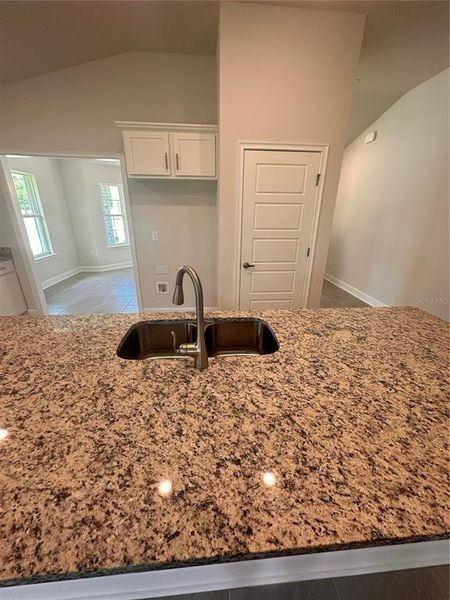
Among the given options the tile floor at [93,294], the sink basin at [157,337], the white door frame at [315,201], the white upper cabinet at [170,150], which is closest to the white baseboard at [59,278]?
the tile floor at [93,294]

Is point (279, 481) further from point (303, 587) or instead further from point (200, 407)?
point (303, 587)

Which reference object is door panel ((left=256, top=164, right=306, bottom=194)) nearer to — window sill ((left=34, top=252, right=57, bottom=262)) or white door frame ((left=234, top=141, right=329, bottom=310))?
white door frame ((left=234, top=141, right=329, bottom=310))

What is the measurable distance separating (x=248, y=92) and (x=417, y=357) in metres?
2.45

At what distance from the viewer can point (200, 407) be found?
2.25 ft

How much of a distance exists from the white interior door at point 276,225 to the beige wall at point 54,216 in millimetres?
4534

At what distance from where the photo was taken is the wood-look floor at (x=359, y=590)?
1010mm

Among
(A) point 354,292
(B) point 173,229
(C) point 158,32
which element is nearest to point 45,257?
(B) point 173,229

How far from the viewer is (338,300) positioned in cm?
435

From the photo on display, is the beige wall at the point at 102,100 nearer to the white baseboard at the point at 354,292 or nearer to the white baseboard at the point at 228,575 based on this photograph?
the white baseboard at the point at 228,575

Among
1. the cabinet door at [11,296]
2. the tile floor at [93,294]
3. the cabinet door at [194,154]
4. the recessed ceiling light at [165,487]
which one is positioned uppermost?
the cabinet door at [194,154]

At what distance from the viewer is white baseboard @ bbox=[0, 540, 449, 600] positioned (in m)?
0.57

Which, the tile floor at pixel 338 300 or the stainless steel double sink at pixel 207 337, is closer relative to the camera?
the stainless steel double sink at pixel 207 337

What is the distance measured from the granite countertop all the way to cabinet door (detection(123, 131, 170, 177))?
241 cm

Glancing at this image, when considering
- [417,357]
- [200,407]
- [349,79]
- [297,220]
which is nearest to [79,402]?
[200,407]
